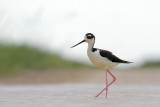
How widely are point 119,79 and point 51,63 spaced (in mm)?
2964

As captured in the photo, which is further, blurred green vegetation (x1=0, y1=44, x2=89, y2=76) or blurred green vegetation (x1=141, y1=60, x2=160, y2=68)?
blurred green vegetation (x1=141, y1=60, x2=160, y2=68)

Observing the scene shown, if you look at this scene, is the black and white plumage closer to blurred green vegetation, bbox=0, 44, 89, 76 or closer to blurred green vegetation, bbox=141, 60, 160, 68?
blurred green vegetation, bbox=0, 44, 89, 76

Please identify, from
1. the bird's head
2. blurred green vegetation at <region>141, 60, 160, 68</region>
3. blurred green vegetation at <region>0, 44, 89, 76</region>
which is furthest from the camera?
blurred green vegetation at <region>141, 60, 160, 68</region>

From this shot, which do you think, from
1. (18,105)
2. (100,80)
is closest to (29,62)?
(100,80)

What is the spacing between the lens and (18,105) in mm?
5367

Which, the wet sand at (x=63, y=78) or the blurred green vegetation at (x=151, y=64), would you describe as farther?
the blurred green vegetation at (x=151, y=64)

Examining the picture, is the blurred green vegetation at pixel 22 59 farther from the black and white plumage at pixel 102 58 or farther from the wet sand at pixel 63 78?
the black and white plumage at pixel 102 58

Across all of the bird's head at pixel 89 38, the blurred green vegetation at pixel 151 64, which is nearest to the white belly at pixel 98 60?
the bird's head at pixel 89 38

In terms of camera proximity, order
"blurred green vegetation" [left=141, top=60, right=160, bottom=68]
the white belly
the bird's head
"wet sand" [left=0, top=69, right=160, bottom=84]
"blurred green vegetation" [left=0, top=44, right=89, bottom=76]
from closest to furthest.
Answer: the white belly, the bird's head, "wet sand" [left=0, top=69, right=160, bottom=84], "blurred green vegetation" [left=0, top=44, right=89, bottom=76], "blurred green vegetation" [left=141, top=60, right=160, bottom=68]

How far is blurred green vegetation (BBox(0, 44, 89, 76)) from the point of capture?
12602 mm

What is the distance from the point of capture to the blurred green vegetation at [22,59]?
1260 centimetres

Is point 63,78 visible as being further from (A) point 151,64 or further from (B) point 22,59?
(A) point 151,64

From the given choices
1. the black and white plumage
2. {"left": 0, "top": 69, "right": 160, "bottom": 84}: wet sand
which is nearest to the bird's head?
the black and white plumage

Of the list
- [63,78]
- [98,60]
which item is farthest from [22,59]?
[98,60]
